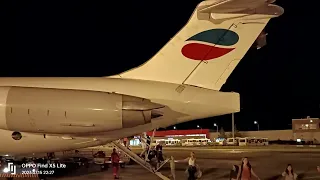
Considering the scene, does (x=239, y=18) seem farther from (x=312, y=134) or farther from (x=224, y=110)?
(x=312, y=134)

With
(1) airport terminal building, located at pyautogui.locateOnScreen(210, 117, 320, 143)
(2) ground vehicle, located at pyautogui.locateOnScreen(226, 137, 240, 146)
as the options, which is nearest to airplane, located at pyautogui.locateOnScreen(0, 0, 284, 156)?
(2) ground vehicle, located at pyautogui.locateOnScreen(226, 137, 240, 146)


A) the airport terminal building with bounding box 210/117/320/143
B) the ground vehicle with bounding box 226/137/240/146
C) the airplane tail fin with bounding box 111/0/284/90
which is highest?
the airplane tail fin with bounding box 111/0/284/90

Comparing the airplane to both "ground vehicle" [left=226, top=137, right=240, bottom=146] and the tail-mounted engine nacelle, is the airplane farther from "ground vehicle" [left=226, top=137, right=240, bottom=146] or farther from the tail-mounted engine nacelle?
"ground vehicle" [left=226, top=137, right=240, bottom=146]

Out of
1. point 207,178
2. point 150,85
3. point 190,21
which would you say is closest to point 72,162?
point 207,178

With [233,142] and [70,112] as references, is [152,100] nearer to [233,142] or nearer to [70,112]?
[70,112]

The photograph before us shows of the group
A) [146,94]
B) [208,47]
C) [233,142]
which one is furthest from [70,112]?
[233,142]

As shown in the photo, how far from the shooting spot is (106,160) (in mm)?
18328

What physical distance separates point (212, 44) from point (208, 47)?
0.11m

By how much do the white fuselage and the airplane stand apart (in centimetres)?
2

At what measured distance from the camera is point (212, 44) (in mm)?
8539

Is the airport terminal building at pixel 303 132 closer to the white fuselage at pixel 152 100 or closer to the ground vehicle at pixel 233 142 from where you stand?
the ground vehicle at pixel 233 142

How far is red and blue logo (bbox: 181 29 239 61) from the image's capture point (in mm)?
8477

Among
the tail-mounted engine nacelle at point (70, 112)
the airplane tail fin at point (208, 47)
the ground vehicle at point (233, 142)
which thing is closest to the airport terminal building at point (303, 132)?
the ground vehicle at point (233, 142)

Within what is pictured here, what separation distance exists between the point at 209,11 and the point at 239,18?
0.82 metres
